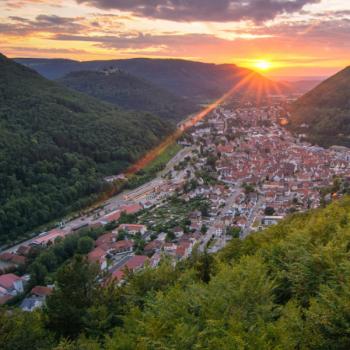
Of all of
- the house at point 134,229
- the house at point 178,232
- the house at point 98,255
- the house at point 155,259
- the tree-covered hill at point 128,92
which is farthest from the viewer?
the tree-covered hill at point 128,92

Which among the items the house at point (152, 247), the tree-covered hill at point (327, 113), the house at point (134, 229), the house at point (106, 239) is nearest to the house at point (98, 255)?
the house at point (106, 239)

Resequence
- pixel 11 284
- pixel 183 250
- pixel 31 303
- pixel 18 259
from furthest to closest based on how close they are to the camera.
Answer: pixel 18 259, pixel 183 250, pixel 11 284, pixel 31 303

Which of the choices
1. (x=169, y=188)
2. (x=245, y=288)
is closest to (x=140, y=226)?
(x=169, y=188)

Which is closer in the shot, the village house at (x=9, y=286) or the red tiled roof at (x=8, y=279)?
the village house at (x=9, y=286)

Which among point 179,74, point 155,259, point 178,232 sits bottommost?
point 178,232

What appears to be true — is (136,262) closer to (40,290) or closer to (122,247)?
(122,247)

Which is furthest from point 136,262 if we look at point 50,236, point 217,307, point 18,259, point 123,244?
point 217,307

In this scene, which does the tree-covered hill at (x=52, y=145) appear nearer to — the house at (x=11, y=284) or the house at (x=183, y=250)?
the house at (x=11, y=284)
